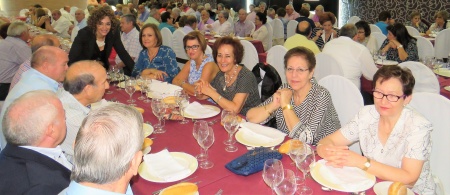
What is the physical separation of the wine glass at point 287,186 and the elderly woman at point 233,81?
1518mm

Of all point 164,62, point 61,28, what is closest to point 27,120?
point 164,62

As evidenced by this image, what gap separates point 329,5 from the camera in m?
12.4

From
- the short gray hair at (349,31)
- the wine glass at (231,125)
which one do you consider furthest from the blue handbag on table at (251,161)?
the short gray hair at (349,31)

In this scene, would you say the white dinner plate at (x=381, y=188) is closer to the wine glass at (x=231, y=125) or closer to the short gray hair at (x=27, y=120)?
the wine glass at (x=231, y=125)

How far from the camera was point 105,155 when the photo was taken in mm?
1342

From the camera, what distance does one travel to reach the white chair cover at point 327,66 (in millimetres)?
4453

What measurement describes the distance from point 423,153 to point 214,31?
817cm

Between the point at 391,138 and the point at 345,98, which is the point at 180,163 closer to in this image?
the point at 391,138

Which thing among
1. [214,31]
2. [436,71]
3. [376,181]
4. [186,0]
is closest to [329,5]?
[214,31]

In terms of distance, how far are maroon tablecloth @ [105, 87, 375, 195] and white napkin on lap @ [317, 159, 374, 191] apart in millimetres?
58

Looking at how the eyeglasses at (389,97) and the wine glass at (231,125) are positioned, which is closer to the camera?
the eyeglasses at (389,97)

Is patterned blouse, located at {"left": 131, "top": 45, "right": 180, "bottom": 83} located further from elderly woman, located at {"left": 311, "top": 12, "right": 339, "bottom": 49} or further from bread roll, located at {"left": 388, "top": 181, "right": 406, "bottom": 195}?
elderly woman, located at {"left": 311, "top": 12, "right": 339, "bottom": 49}

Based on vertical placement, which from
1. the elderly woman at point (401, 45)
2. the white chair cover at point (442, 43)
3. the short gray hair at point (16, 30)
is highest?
the short gray hair at point (16, 30)

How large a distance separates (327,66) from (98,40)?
2.77 meters
